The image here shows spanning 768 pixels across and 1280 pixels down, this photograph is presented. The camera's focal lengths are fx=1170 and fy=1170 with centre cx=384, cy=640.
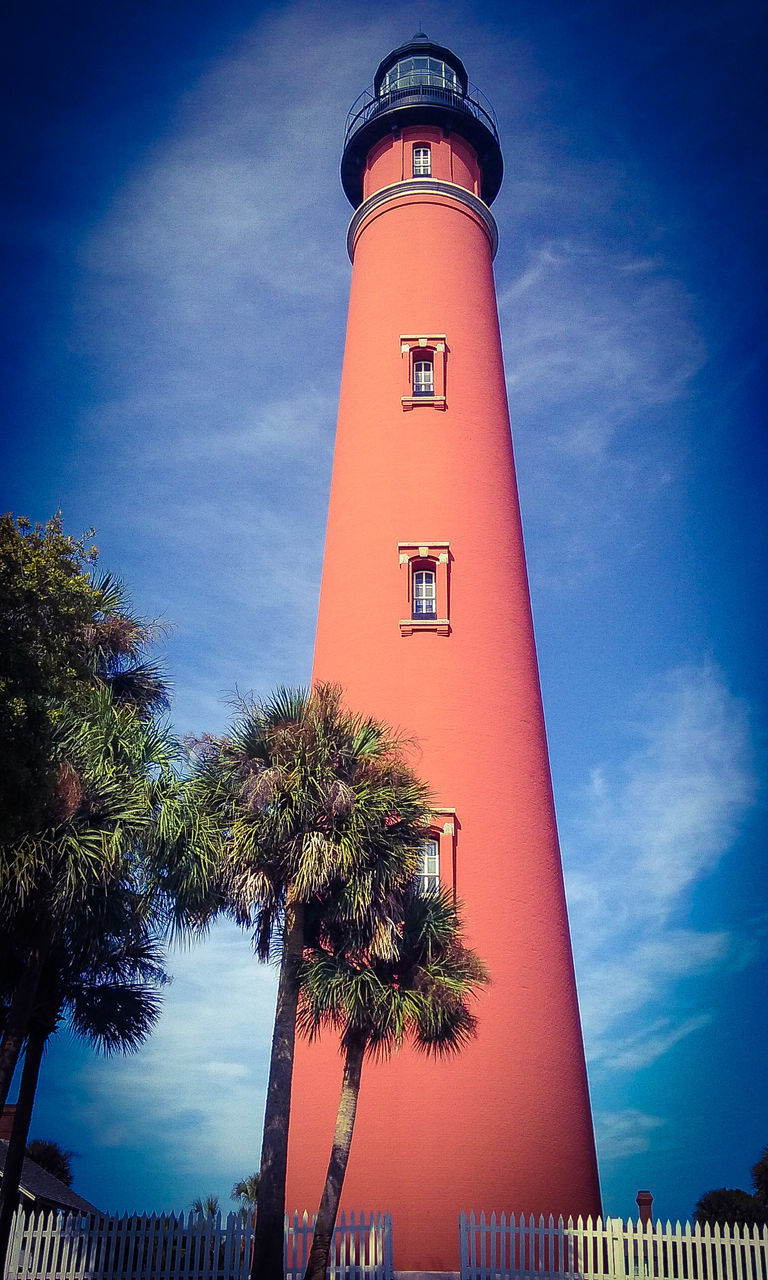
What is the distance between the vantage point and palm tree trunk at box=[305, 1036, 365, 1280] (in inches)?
541

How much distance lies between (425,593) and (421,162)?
36.1ft

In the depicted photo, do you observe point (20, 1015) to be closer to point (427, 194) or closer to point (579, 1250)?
point (579, 1250)

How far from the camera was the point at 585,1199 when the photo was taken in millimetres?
17703

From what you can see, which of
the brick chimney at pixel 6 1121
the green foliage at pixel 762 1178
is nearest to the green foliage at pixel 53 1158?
the brick chimney at pixel 6 1121

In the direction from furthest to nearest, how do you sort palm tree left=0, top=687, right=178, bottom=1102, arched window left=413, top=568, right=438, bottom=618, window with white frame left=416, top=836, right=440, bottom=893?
arched window left=413, top=568, right=438, bottom=618 < window with white frame left=416, top=836, right=440, bottom=893 < palm tree left=0, top=687, right=178, bottom=1102

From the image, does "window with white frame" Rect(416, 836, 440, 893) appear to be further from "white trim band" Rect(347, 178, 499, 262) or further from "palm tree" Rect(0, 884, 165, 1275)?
"white trim band" Rect(347, 178, 499, 262)

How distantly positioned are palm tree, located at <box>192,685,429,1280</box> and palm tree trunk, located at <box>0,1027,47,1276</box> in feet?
13.1

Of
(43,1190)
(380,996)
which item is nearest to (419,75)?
(380,996)

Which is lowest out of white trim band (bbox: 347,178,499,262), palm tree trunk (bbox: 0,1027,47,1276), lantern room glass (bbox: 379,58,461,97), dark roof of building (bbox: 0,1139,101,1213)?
palm tree trunk (bbox: 0,1027,47,1276)

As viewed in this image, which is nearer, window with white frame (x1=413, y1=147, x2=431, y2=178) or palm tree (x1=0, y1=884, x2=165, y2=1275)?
palm tree (x1=0, y1=884, x2=165, y2=1275)

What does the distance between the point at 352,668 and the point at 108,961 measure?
631 cm

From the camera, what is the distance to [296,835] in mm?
14570

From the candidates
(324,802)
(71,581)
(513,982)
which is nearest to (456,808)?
(513,982)

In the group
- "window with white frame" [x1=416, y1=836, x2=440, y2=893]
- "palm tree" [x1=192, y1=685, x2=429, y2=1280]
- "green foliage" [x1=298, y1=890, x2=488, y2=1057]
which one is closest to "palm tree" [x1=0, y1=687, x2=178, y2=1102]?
"palm tree" [x1=192, y1=685, x2=429, y2=1280]
